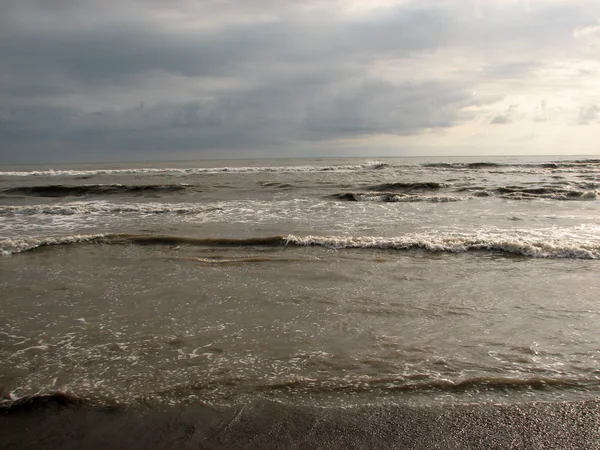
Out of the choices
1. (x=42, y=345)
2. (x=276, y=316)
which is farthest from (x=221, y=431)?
(x=42, y=345)

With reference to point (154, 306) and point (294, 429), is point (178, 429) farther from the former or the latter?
point (154, 306)

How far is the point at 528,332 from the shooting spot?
5.36 meters

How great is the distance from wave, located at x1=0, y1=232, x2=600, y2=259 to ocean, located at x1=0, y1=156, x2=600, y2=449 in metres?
0.06

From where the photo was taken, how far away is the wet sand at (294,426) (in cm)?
335

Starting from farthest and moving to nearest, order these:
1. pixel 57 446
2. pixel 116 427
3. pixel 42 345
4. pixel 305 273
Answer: pixel 305 273
pixel 42 345
pixel 116 427
pixel 57 446

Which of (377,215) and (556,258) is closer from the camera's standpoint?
(556,258)

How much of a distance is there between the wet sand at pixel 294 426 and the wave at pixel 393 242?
6.61 metres

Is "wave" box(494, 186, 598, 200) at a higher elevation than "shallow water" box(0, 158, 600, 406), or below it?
higher

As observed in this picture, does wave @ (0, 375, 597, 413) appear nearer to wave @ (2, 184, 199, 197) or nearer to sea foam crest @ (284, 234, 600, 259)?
sea foam crest @ (284, 234, 600, 259)

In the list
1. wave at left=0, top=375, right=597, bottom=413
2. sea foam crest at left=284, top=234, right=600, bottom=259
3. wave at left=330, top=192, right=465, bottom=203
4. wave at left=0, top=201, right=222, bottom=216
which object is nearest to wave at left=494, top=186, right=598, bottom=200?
wave at left=330, top=192, right=465, bottom=203

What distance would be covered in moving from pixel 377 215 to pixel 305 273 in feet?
27.2

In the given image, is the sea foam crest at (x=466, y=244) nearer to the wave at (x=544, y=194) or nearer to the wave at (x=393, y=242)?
the wave at (x=393, y=242)

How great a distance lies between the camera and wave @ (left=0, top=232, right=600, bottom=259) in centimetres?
967

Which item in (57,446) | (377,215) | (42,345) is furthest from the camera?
(377,215)
